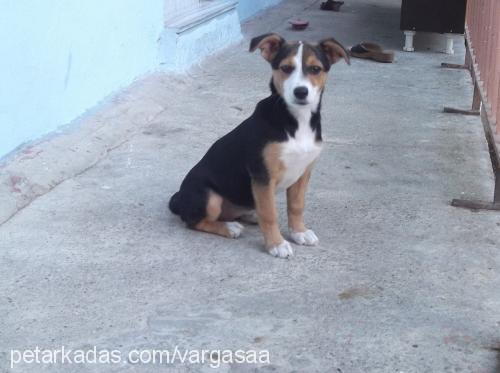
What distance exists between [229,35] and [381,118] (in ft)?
9.85

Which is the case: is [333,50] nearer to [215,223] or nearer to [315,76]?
[315,76]

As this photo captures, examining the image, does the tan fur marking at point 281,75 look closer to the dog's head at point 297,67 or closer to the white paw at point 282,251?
the dog's head at point 297,67

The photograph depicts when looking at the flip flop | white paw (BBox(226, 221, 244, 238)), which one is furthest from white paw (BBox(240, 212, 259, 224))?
the flip flop

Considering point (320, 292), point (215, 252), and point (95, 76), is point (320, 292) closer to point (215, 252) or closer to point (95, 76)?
point (215, 252)

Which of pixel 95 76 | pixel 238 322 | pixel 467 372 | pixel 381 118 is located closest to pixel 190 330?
pixel 238 322

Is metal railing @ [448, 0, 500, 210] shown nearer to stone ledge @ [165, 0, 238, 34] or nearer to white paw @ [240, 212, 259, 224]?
white paw @ [240, 212, 259, 224]

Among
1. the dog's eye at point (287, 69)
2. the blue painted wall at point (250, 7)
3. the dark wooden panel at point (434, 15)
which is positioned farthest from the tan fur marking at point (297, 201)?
the blue painted wall at point (250, 7)

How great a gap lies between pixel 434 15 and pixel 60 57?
550 centimetres

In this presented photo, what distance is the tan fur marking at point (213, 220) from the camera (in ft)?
13.4

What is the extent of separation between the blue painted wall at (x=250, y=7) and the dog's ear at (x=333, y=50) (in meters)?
6.58

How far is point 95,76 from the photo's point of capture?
235 inches

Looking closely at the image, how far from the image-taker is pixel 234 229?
4.20 meters

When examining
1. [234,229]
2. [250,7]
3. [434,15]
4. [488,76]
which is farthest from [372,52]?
[234,229]

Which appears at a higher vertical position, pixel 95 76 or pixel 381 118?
pixel 95 76
